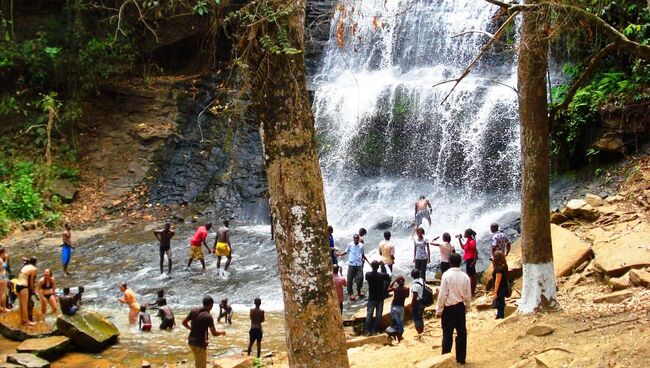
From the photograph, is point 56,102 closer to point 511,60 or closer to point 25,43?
point 25,43

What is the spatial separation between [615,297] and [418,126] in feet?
39.7

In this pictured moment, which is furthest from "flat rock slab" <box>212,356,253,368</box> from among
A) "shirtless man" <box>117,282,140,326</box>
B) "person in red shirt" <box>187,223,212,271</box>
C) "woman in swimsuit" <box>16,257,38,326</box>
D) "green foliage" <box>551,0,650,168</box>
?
"green foliage" <box>551,0,650,168</box>

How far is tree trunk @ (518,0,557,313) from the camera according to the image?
798 centimetres

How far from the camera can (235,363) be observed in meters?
8.78

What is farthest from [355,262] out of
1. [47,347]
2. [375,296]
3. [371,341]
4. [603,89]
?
[603,89]

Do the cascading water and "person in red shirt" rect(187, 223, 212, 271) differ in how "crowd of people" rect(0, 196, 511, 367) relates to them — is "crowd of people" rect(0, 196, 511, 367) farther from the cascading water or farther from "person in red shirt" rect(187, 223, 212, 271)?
the cascading water

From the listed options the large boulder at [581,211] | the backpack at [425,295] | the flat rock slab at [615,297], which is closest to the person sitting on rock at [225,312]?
the backpack at [425,295]

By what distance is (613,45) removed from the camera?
7379 mm

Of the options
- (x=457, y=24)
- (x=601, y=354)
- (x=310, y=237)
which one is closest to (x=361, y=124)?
(x=457, y=24)

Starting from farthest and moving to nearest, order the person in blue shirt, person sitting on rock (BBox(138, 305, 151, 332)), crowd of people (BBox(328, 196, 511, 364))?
the person in blue shirt < person sitting on rock (BBox(138, 305, 151, 332)) < crowd of people (BBox(328, 196, 511, 364))

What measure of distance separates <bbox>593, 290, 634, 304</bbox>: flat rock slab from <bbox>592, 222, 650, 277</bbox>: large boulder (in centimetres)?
84

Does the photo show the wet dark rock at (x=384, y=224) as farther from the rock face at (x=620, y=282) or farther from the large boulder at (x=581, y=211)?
the rock face at (x=620, y=282)

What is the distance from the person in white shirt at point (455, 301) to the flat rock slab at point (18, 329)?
279 inches

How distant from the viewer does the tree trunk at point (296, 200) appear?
451 centimetres
